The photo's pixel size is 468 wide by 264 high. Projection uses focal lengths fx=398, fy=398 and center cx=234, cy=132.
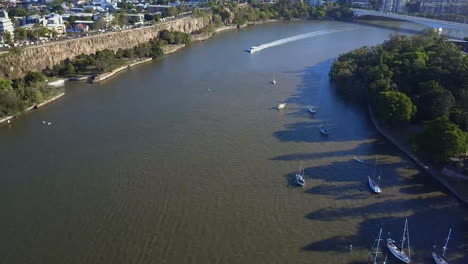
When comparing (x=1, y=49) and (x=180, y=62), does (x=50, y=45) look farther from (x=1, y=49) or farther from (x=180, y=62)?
(x=180, y=62)

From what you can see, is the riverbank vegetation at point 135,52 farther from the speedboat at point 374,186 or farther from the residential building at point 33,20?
the speedboat at point 374,186

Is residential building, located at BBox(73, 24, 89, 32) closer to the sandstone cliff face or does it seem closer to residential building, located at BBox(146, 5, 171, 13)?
the sandstone cliff face

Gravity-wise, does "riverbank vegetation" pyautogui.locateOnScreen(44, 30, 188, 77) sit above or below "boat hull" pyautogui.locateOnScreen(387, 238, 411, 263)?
above

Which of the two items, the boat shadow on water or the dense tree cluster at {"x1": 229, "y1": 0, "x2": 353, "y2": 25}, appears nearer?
the boat shadow on water

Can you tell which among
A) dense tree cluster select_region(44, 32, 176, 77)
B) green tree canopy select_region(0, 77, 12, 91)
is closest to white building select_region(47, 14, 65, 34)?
dense tree cluster select_region(44, 32, 176, 77)

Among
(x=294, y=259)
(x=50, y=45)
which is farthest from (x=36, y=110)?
(x=294, y=259)

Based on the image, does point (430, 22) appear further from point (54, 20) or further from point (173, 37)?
point (54, 20)

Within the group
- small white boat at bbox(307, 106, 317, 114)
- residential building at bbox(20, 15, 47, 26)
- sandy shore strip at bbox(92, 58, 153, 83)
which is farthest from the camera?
residential building at bbox(20, 15, 47, 26)
